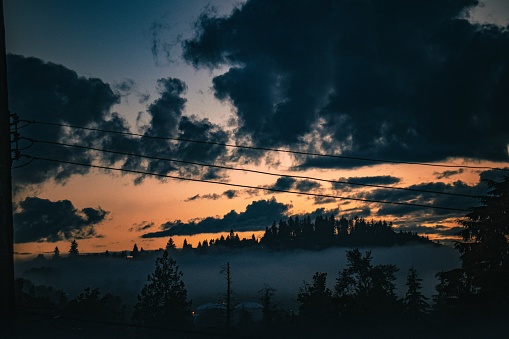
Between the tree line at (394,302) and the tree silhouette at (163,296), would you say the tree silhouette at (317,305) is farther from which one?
the tree silhouette at (163,296)

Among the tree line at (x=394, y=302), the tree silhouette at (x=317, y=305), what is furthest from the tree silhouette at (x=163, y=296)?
the tree silhouette at (x=317, y=305)

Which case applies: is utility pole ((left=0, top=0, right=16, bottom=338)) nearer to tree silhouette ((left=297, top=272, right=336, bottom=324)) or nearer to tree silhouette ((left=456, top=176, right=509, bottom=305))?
tree silhouette ((left=456, top=176, right=509, bottom=305))

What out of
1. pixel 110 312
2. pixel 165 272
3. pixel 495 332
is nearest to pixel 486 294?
pixel 495 332

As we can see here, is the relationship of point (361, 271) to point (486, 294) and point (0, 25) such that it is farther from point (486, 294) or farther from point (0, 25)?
point (0, 25)

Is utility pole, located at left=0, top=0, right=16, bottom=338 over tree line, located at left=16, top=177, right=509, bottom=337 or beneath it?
over

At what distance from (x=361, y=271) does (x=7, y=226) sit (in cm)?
7733

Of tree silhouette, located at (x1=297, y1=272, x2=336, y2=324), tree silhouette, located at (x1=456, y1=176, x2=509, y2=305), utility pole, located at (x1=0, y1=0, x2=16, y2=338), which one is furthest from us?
tree silhouette, located at (x1=297, y1=272, x2=336, y2=324)

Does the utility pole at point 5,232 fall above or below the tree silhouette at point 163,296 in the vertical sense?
above

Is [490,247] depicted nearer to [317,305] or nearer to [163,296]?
[317,305]

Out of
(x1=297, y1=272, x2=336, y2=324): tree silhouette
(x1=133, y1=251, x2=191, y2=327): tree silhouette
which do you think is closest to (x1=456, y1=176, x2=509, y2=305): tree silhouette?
(x1=297, y1=272, x2=336, y2=324): tree silhouette

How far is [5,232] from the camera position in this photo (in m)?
11.9

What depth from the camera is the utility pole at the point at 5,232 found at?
11766mm

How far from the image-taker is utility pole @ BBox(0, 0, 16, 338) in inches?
463

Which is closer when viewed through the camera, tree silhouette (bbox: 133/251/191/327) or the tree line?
the tree line
